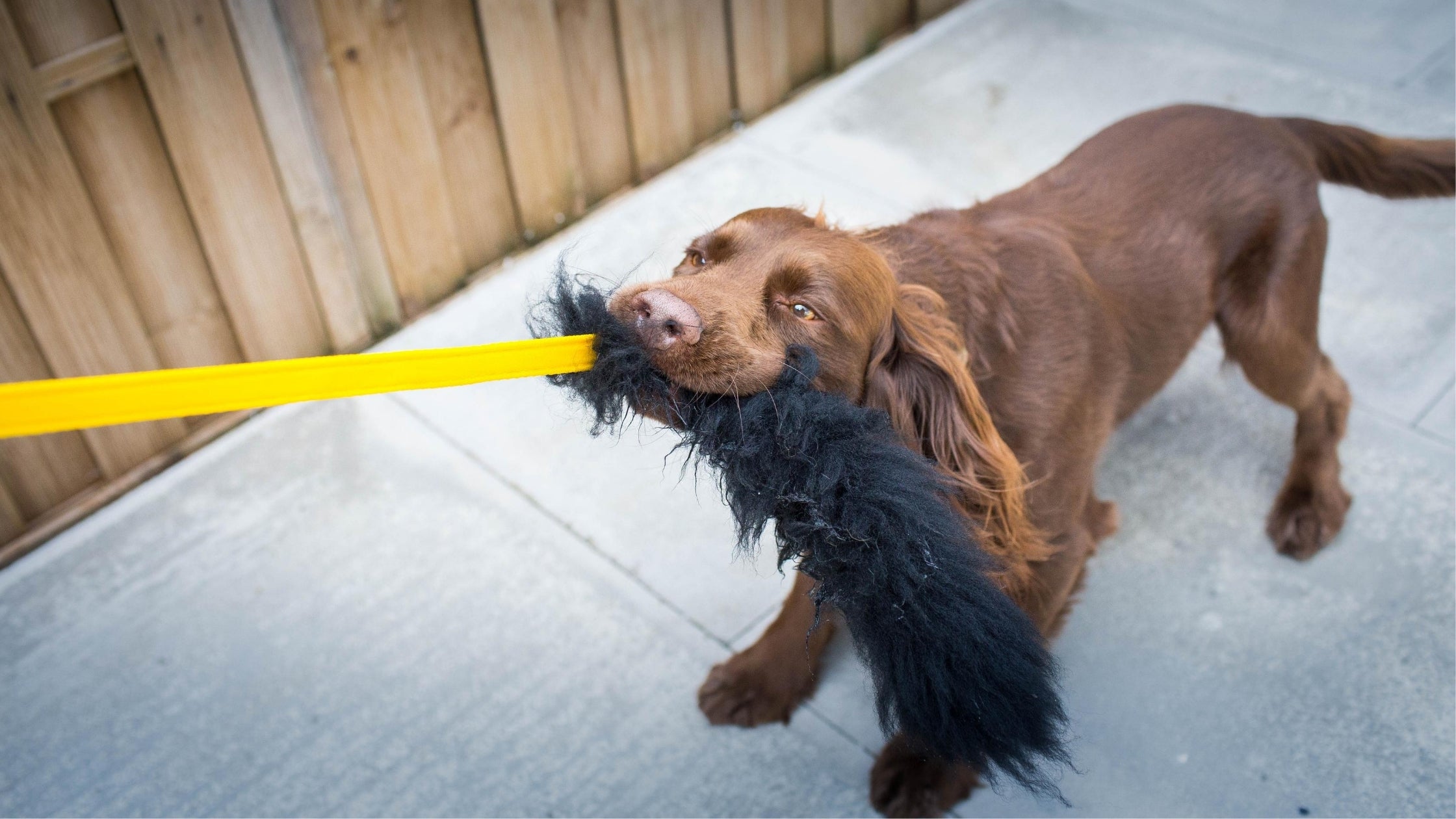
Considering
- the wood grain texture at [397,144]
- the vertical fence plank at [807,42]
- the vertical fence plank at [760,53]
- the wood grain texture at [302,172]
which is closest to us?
the wood grain texture at [302,172]

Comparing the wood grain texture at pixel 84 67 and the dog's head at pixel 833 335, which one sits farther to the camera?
the wood grain texture at pixel 84 67

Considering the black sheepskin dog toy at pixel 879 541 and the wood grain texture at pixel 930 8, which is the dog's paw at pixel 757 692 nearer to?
the black sheepskin dog toy at pixel 879 541

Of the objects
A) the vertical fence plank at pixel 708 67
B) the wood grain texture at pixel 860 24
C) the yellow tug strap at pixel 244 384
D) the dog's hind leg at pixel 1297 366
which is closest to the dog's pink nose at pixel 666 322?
the yellow tug strap at pixel 244 384

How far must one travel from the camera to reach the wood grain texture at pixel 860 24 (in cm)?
502

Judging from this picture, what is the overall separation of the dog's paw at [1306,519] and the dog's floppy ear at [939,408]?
134 centimetres

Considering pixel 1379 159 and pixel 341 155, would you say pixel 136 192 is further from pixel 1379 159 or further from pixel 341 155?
pixel 1379 159

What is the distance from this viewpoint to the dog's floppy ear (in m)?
2.21

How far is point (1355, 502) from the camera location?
10.9 feet

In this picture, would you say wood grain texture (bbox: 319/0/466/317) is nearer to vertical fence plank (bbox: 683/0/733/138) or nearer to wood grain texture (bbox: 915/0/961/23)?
vertical fence plank (bbox: 683/0/733/138)

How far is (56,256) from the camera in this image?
3.13 meters

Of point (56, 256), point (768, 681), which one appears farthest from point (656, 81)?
point (768, 681)

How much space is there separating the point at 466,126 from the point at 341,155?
470 mm

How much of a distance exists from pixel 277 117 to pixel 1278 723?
3.02m

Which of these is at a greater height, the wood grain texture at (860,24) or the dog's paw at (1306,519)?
the wood grain texture at (860,24)
